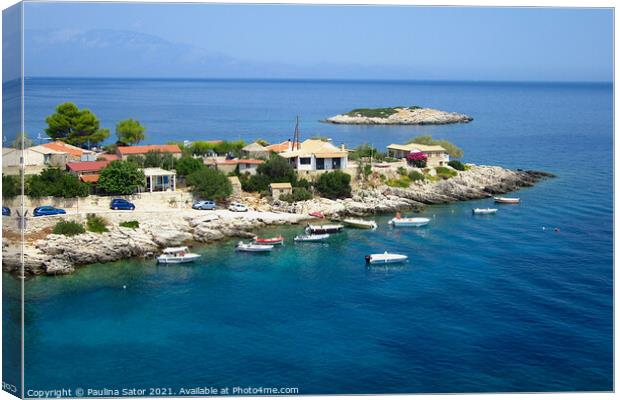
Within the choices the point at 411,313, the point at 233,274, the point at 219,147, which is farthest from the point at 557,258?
the point at 219,147

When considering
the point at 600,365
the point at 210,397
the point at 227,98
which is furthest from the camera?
the point at 227,98

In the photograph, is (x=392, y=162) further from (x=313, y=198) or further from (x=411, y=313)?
(x=411, y=313)

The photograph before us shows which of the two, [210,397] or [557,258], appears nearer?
[210,397]

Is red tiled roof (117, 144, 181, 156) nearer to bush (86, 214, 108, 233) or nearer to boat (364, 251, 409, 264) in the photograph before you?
bush (86, 214, 108, 233)

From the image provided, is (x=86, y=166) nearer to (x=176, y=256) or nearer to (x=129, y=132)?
(x=176, y=256)

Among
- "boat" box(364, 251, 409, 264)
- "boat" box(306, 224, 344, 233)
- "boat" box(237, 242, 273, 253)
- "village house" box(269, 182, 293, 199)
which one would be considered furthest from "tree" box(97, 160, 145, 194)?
"boat" box(364, 251, 409, 264)

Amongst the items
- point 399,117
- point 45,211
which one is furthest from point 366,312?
point 399,117
